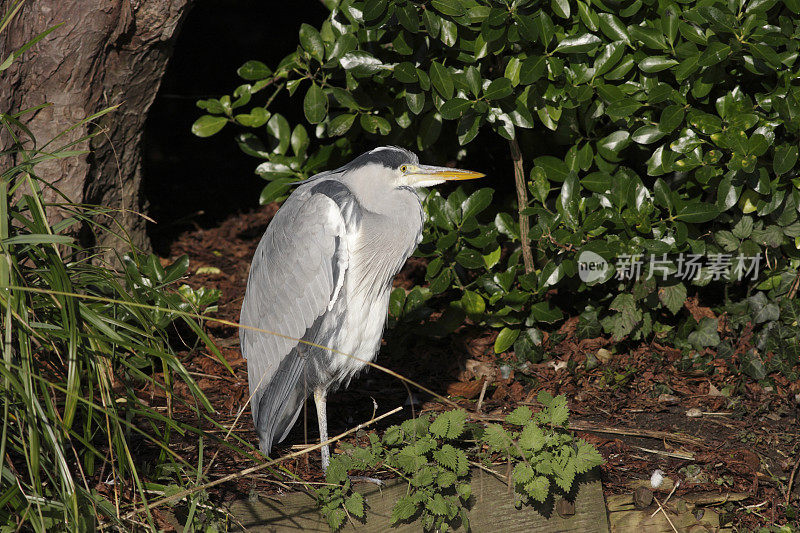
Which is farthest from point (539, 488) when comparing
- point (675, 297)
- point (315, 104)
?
point (315, 104)

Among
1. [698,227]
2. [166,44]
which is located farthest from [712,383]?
[166,44]

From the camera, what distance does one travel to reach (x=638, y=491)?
3008 mm

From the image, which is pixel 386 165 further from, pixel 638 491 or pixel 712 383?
pixel 712 383

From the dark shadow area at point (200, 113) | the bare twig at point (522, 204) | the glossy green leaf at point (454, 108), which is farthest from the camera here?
the dark shadow area at point (200, 113)

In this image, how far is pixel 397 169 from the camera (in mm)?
3234

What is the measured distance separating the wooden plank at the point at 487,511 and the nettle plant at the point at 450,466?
0.14ft

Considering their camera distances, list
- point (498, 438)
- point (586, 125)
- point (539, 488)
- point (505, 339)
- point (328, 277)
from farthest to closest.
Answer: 1. point (505, 339)
2. point (586, 125)
3. point (328, 277)
4. point (498, 438)
5. point (539, 488)

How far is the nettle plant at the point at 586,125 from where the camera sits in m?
3.39

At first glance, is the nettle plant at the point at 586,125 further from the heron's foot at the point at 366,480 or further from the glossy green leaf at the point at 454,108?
the heron's foot at the point at 366,480

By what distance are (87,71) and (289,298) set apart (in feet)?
5.25

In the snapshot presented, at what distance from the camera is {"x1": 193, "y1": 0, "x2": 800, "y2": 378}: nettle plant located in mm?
3391

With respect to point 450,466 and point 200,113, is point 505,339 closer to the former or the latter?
point 450,466

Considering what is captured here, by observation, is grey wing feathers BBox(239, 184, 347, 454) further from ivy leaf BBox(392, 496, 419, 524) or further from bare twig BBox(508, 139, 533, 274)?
bare twig BBox(508, 139, 533, 274)

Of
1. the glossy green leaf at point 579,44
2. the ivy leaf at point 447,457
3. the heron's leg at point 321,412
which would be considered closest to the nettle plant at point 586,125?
the glossy green leaf at point 579,44
